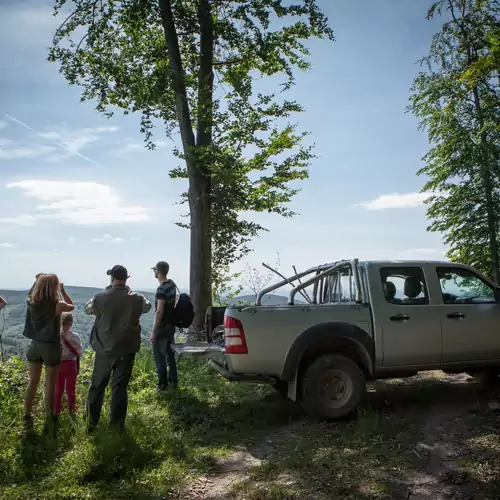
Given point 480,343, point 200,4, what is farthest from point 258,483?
point 200,4

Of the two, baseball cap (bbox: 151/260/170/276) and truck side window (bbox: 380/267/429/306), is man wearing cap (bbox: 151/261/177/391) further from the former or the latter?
truck side window (bbox: 380/267/429/306)

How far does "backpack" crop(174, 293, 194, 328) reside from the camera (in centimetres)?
828

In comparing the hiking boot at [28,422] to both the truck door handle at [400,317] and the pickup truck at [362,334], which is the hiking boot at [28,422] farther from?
the truck door handle at [400,317]

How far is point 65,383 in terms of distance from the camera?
6863 mm

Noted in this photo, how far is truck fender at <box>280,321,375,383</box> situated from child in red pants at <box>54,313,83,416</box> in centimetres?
274

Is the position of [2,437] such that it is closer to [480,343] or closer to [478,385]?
[480,343]

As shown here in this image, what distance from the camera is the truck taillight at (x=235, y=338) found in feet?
20.6

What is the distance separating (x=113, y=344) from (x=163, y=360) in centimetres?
241

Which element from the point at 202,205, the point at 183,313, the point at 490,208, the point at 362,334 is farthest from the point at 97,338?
the point at 490,208

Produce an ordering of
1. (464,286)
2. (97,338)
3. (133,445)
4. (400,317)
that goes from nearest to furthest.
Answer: (133,445) → (97,338) → (400,317) → (464,286)

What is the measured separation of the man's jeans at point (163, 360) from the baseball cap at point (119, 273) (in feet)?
7.59

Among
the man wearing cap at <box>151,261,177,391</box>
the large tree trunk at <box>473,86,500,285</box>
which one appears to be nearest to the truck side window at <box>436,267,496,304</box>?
the man wearing cap at <box>151,261,177,391</box>

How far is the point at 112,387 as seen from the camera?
20.0 feet

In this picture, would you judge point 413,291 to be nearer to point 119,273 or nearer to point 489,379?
point 489,379
